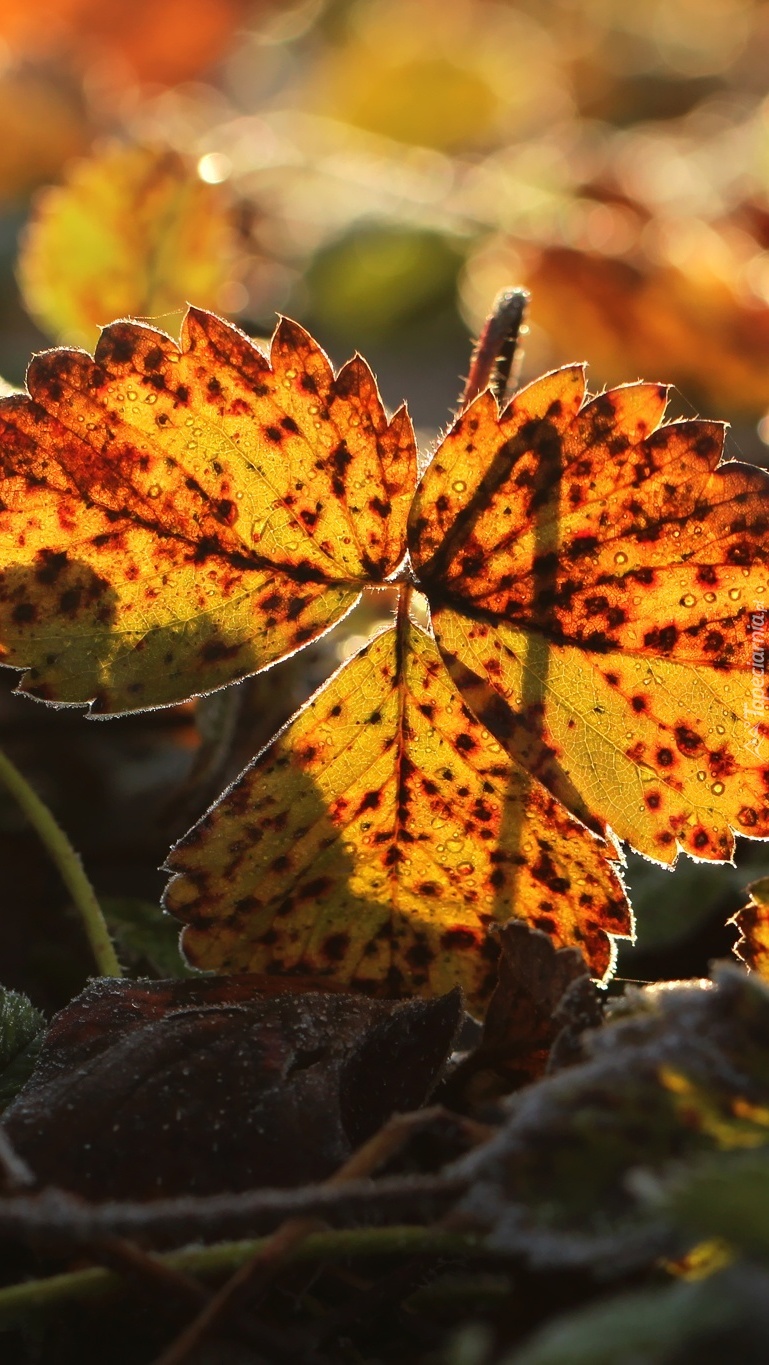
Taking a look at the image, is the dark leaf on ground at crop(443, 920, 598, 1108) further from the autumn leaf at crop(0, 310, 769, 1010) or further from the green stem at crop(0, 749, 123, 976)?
the green stem at crop(0, 749, 123, 976)

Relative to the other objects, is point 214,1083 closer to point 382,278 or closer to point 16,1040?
point 16,1040

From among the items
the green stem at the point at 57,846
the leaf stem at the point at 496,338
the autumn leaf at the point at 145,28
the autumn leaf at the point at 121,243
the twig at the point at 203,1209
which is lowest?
the twig at the point at 203,1209

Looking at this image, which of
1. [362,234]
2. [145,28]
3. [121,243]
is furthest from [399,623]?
[145,28]

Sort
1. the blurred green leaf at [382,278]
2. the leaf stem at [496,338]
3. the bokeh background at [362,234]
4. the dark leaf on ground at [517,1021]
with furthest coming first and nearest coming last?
the blurred green leaf at [382,278]
the bokeh background at [362,234]
the leaf stem at [496,338]
the dark leaf on ground at [517,1021]

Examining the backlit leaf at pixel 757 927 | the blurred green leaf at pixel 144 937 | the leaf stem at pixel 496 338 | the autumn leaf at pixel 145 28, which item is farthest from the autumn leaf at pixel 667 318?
the autumn leaf at pixel 145 28

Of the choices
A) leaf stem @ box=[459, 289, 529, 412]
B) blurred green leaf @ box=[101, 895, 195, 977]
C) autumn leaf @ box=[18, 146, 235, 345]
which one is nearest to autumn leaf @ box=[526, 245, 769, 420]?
autumn leaf @ box=[18, 146, 235, 345]

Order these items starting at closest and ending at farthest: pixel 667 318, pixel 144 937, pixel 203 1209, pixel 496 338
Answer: pixel 203 1209
pixel 496 338
pixel 144 937
pixel 667 318

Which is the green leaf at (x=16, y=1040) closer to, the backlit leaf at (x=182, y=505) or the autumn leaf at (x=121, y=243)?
the backlit leaf at (x=182, y=505)
